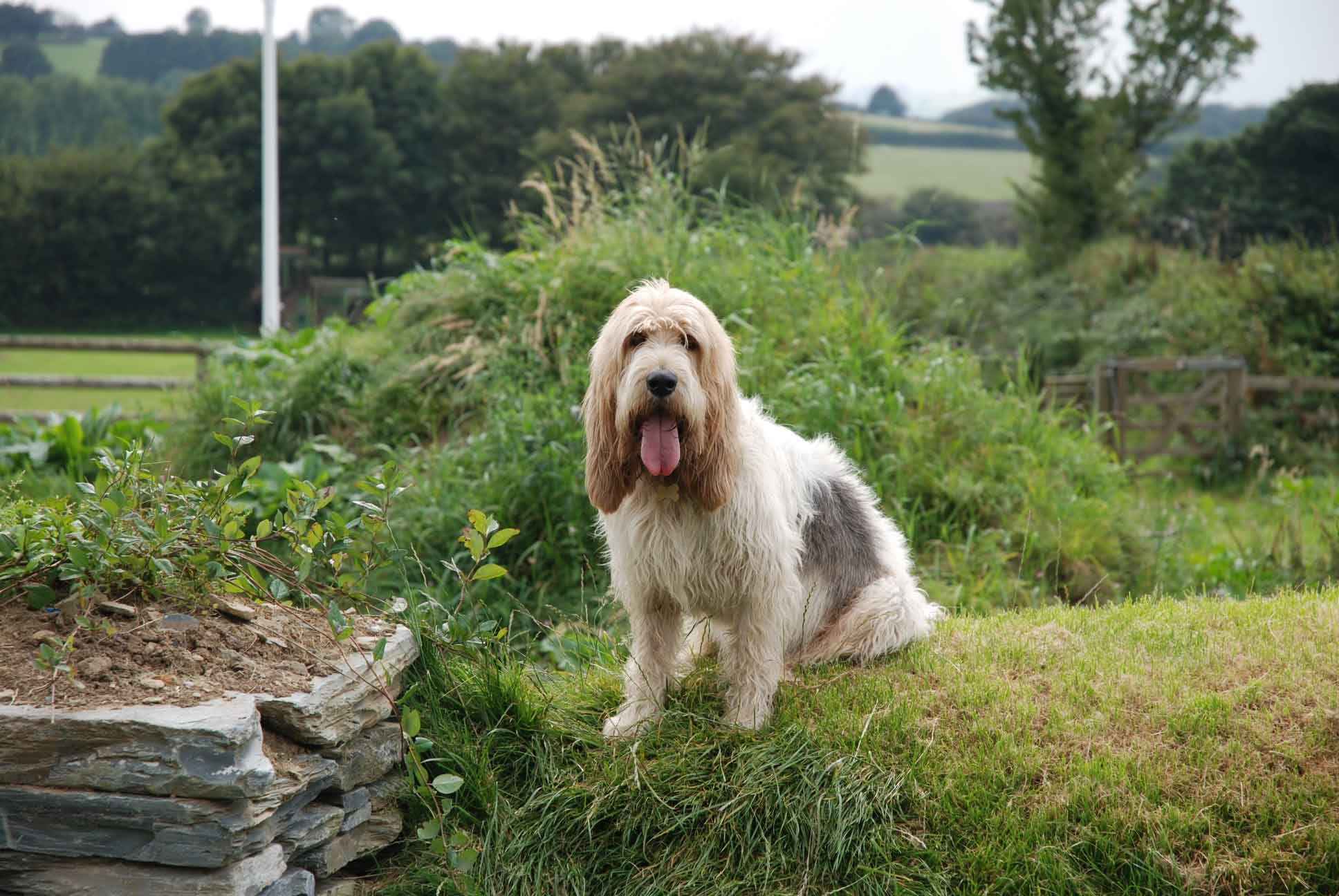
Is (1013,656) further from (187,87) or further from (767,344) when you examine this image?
(187,87)

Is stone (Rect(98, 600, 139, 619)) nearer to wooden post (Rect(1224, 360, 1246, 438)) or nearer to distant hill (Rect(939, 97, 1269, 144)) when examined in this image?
wooden post (Rect(1224, 360, 1246, 438))

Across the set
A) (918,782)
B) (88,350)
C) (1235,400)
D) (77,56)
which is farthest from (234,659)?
(77,56)

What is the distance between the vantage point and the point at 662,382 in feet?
12.6

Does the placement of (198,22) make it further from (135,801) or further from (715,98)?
(135,801)

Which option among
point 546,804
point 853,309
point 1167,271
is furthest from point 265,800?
point 1167,271

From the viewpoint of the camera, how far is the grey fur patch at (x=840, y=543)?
479 cm

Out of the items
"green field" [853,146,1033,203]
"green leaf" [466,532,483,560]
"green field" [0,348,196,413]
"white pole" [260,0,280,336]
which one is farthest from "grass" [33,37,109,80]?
"green leaf" [466,532,483,560]

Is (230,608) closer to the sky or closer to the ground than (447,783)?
closer to the sky

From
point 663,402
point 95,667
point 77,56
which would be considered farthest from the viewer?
point 77,56

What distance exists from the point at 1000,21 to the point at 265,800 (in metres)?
29.6

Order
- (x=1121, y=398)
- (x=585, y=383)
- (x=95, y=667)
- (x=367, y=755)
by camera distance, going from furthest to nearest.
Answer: (x=1121, y=398) → (x=585, y=383) → (x=367, y=755) → (x=95, y=667)

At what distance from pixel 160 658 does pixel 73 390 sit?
1482 cm

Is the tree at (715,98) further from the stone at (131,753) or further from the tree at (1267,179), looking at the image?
the stone at (131,753)

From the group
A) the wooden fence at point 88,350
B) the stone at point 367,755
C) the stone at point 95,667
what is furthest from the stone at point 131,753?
the wooden fence at point 88,350
